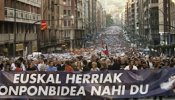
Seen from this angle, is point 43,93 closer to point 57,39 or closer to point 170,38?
point 170,38

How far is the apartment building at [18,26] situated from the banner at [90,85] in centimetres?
3280

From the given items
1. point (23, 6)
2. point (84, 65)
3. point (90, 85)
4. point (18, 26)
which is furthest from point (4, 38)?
point (90, 85)

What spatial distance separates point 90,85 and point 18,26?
48.8 m

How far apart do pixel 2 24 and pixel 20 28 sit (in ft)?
32.7

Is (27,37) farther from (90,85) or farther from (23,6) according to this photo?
(90,85)

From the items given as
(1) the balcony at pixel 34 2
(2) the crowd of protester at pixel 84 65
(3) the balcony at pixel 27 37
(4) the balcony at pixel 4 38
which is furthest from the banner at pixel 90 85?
(1) the balcony at pixel 34 2

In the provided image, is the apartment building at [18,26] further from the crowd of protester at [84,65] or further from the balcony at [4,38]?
the crowd of protester at [84,65]

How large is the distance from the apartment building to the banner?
3280 cm

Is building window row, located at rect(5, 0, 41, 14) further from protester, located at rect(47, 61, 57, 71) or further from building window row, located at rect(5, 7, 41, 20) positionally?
protester, located at rect(47, 61, 57, 71)

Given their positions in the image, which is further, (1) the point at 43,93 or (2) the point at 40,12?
(2) the point at 40,12

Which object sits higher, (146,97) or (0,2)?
(0,2)

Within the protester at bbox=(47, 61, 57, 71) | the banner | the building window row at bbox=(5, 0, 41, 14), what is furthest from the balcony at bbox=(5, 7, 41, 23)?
the banner

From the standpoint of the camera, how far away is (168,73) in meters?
14.9

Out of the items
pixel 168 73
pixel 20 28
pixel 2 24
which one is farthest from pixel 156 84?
pixel 20 28
